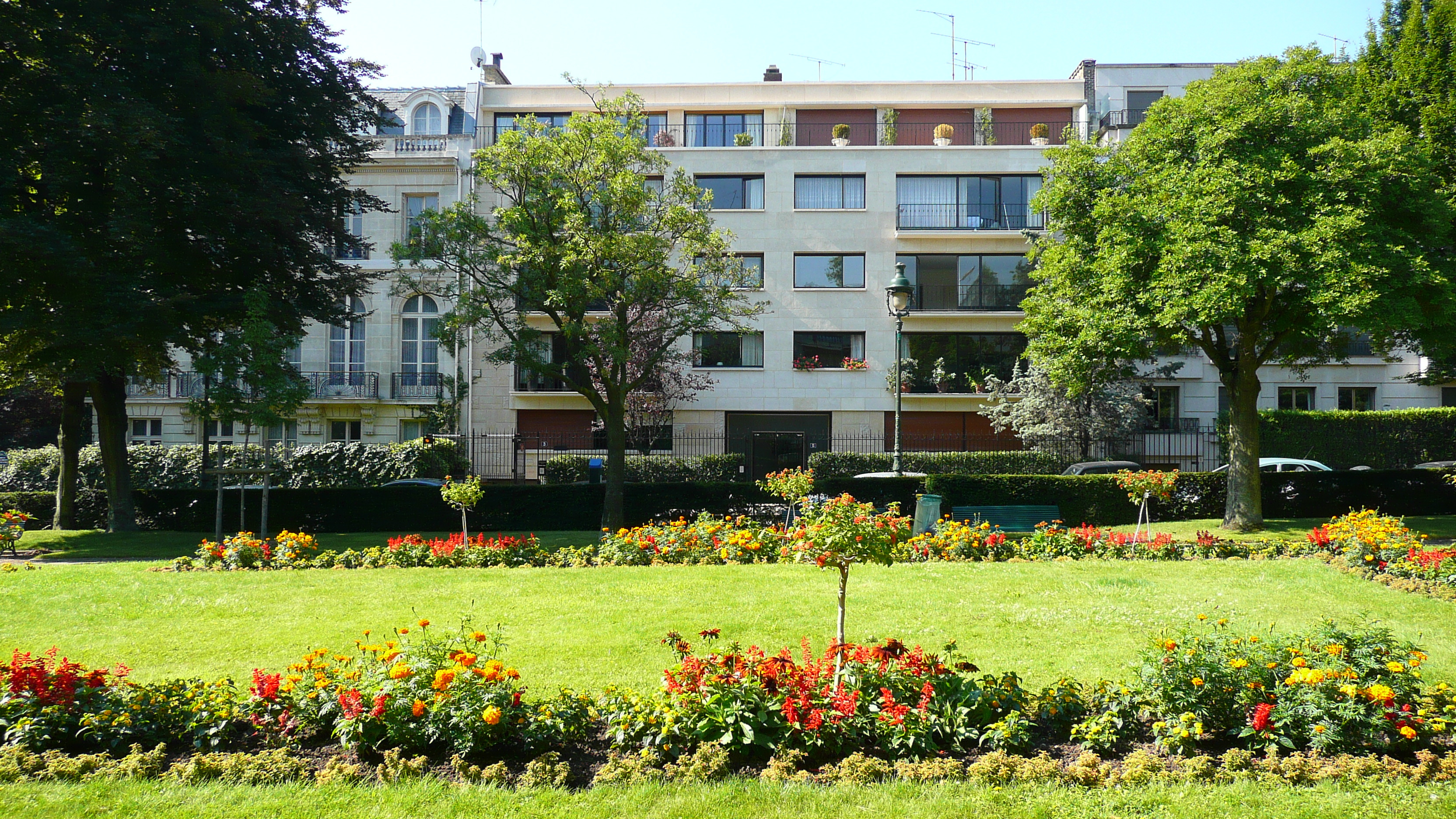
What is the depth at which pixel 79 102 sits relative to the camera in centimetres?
1616

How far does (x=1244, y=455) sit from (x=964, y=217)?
17183 millimetres

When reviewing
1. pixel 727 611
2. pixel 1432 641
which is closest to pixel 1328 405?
pixel 1432 641

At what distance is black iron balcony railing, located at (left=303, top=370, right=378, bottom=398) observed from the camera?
3394cm

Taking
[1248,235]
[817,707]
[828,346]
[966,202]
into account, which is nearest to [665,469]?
[828,346]

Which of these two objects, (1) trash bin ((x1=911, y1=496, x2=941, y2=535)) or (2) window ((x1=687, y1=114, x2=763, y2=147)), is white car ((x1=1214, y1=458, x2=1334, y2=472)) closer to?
(1) trash bin ((x1=911, y1=496, x2=941, y2=535))

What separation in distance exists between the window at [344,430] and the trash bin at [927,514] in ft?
82.4

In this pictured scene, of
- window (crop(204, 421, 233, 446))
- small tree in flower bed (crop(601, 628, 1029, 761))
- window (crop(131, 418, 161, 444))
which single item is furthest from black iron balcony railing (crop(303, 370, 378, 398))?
small tree in flower bed (crop(601, 628, 1029, 761))

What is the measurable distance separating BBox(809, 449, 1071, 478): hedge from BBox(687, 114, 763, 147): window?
49.4 ft

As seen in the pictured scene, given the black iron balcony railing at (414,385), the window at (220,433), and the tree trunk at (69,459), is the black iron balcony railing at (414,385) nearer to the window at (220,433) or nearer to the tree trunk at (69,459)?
the window at (220,433)

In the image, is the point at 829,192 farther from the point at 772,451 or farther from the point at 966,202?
the point at 772,451

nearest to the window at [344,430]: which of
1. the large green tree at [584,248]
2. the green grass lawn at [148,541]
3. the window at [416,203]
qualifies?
the window at [416,203]

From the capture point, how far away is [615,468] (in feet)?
63.3

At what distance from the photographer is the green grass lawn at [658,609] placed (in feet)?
24.1

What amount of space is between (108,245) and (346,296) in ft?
18.3
